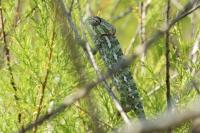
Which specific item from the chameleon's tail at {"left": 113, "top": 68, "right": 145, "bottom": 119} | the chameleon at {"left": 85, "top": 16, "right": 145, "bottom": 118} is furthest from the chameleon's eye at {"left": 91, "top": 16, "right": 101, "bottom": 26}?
Answer: the chameleon's tail at {"left": 113, "top": 68, "right": 145, "bottom": 119}

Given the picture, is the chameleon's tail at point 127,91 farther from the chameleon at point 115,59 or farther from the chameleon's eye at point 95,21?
the chameleon's eye at point 95,21

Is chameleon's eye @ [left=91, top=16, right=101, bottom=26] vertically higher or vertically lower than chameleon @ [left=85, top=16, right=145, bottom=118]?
higher

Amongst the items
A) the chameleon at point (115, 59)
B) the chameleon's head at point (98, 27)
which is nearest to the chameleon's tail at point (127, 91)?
the chameleon at point (115, 59)

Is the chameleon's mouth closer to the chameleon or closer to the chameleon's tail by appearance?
the chameleon

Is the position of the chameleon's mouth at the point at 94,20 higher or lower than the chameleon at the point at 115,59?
higher

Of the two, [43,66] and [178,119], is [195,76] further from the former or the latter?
[178,119]

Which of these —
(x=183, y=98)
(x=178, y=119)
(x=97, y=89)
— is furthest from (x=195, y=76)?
(x=178, y=119)

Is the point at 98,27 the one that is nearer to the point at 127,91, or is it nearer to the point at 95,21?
the point at 95,21
